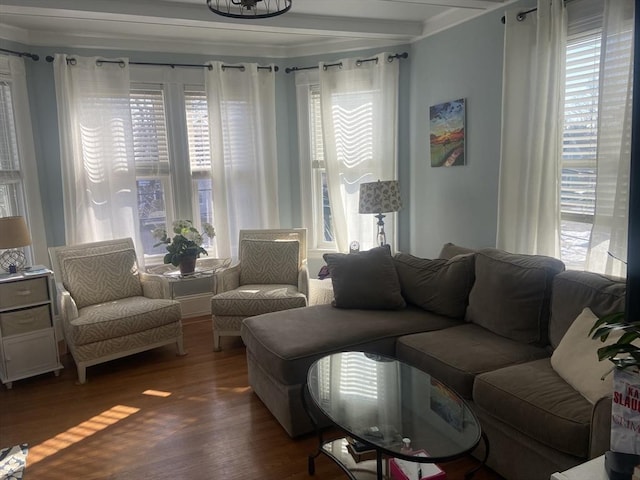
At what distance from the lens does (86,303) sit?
11.6 ft

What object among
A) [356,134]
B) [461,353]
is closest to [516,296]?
[461,353]

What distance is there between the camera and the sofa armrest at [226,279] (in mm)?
3809

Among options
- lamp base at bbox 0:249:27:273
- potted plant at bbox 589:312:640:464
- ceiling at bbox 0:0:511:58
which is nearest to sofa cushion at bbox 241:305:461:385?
potted plant at bbox 589:312:640:464

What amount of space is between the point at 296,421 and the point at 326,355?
0.37 m

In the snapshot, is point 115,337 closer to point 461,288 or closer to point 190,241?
point 190,241

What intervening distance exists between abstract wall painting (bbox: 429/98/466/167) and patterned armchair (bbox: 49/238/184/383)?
8.02ft

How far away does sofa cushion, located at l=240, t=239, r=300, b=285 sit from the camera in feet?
13.0

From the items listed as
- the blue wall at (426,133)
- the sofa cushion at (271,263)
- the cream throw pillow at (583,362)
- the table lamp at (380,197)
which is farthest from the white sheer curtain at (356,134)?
the cream throw pillow at (583,362)

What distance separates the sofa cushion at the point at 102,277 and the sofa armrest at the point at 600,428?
3.26 metres

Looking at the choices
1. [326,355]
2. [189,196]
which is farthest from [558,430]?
[189,196]

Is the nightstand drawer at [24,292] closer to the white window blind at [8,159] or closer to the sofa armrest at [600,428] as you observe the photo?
the white window blind at [8,159]

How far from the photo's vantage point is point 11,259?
11.2 feet

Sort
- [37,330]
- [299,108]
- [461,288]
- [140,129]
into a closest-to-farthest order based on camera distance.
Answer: [461,288] < [37,330] < [140,129] < [299,108]

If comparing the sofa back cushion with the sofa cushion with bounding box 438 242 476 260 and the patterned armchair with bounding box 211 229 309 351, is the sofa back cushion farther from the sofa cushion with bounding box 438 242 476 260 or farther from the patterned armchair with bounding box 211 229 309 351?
the patterned armchair with bounding box 211 229 309 351
